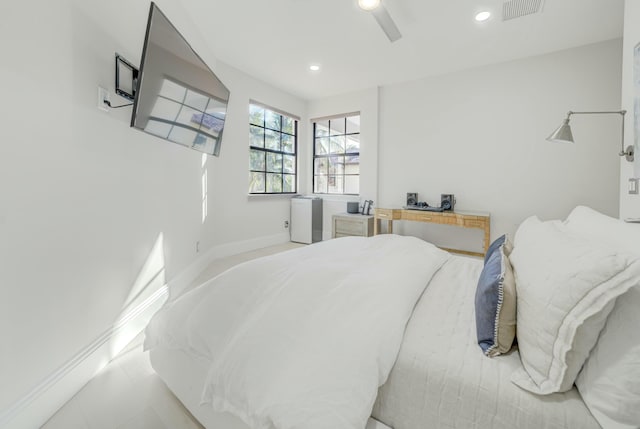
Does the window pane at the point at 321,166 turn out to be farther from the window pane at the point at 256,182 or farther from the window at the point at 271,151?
the window pane at the point at 256,182

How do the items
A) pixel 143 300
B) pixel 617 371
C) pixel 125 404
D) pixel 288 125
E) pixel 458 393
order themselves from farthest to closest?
pixel 288 125
pixel 143 300
pixel 125 404
pixel 458 393
pixel 617 371

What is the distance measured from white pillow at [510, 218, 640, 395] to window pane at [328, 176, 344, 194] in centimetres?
429

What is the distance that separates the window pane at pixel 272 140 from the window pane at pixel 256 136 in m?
0.11

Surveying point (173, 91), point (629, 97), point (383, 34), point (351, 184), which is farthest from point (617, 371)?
point (351, 184)

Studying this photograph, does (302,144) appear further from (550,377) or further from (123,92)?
(550,377)

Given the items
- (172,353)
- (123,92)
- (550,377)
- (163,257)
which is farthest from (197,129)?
(550,377)

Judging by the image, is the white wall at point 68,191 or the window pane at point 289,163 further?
the window pane at point 289,163

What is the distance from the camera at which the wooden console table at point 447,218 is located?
3.47m

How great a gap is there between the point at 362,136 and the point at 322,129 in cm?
92

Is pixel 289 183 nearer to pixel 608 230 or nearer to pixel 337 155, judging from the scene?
pixel 337 155

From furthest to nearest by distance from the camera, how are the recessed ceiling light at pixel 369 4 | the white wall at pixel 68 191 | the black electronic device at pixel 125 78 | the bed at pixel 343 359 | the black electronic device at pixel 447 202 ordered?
1. the black electronic device at pixel 447 202
2. the recessed ceiling light at pixel 369 4
3. the black electronic device at pixel 125 78
4. the white wall at pixel 68 191
5. the bed at pixel 343 359

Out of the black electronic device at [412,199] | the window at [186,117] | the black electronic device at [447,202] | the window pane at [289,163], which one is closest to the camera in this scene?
the window at [186,117]

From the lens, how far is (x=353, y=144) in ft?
16.4

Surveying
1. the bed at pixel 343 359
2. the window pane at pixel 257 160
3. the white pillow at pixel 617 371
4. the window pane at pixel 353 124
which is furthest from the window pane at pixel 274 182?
the white pillow at pixel 617 371
